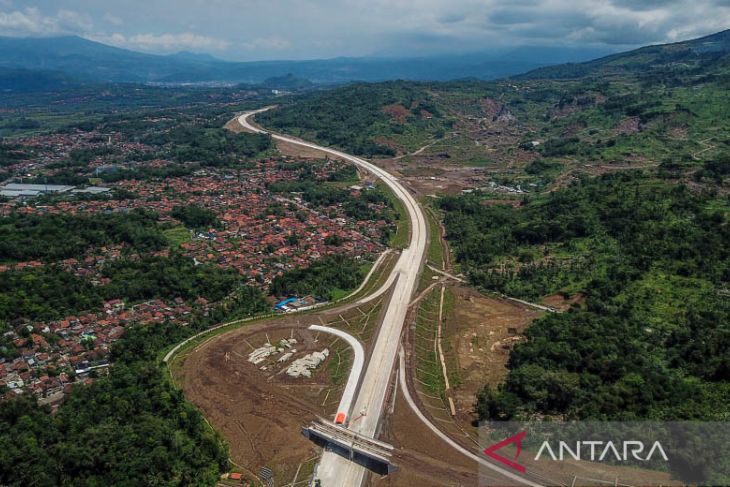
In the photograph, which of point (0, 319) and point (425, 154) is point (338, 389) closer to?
point (0, 319)

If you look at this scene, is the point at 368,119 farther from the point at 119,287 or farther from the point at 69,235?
the point at 119,287

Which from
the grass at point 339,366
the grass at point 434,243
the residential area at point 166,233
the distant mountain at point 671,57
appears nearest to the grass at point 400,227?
the residential area at point 166,233

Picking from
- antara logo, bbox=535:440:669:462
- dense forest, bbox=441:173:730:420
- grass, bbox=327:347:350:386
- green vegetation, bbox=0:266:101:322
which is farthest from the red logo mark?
green vegetation, bbox=0:266:101:322

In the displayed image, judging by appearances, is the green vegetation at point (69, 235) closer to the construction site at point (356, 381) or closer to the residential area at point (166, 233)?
the residential area at point (166, 233)

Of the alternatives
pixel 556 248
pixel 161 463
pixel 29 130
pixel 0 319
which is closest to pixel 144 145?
pixel 29 130

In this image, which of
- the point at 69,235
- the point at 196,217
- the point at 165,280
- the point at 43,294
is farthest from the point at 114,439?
the point at 196,217

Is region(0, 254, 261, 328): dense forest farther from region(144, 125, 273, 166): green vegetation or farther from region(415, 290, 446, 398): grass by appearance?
region(144, 125, 273, 166): green vegetation
